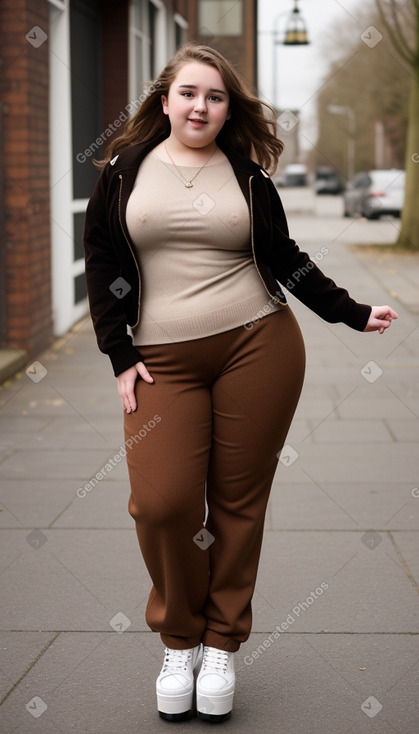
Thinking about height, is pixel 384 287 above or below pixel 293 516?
below

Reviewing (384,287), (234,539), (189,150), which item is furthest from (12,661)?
(384,287)

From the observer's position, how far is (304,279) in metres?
3.05

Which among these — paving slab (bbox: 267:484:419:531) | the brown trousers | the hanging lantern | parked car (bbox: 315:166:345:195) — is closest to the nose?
the brown trousers

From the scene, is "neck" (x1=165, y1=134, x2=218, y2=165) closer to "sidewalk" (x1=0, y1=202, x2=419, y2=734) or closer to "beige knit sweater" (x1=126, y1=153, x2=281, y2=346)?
"beige knit sweater" (x1=126, y1=153, x2=281, y2=346)

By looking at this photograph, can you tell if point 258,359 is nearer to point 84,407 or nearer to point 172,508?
point 172,508

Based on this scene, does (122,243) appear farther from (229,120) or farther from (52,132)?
(52,132)

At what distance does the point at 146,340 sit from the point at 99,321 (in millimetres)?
138

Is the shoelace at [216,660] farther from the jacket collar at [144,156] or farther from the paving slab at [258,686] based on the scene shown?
the jacket collar at [144,156]

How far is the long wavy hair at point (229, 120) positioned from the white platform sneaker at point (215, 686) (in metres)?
1.40

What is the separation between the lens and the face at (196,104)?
2812 mm

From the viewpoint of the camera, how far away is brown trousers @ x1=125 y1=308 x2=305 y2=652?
2.85 m

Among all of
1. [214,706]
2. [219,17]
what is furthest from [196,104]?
[219,17]

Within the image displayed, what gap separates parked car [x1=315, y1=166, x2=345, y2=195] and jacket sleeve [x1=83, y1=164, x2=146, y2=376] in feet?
201

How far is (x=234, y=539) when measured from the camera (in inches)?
118
